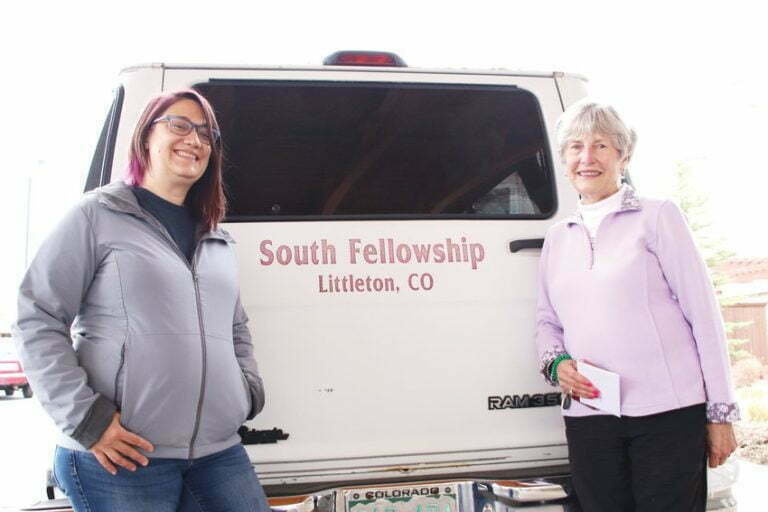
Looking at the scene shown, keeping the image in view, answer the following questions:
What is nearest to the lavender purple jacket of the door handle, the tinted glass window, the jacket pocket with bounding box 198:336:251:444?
the door handle

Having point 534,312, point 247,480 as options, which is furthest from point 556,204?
point 247,480

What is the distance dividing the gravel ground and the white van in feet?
21.1

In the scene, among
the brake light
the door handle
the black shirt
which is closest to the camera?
the black shirt

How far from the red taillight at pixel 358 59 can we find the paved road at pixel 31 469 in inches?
65.7

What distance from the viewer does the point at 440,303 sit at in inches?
104

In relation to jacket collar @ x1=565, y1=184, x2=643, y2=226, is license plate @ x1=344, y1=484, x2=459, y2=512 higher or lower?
lower

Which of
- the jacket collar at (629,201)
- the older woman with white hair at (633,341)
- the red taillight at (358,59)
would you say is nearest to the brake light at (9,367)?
the red taillight at (358,59)

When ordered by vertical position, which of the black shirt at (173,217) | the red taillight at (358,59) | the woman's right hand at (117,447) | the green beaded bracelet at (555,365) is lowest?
the woman's right hand at (117,447)

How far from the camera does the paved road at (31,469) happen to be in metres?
2.54

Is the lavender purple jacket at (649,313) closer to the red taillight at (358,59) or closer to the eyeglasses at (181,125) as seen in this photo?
the red taillight at (358,59)

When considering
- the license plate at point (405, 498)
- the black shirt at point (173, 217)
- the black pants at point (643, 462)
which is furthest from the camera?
the license plate at point (405, 498)

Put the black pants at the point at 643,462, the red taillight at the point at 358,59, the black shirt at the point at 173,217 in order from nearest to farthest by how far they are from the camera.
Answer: the black shirt at the point at 173,217 < the black pants at the point at 643,462 < the red taillight at the point at 358,59

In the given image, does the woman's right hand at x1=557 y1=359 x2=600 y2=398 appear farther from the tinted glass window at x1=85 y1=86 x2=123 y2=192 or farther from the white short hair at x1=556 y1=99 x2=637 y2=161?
the tinted glass window at x1=85 y1=86 x2=123 y2=192

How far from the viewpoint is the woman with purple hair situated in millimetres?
1813
